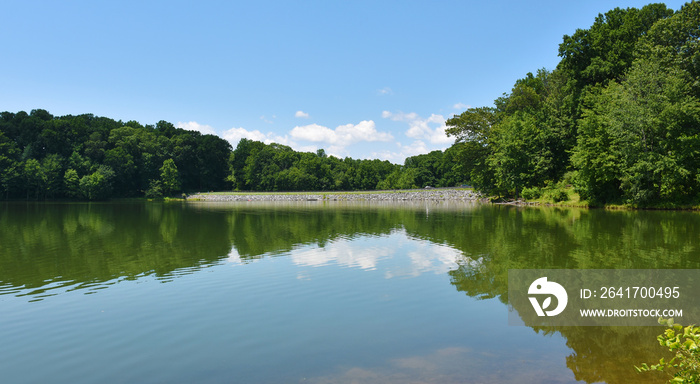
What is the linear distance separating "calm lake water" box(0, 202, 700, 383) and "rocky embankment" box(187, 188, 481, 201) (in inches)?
2320

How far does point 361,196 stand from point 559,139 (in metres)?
45.5

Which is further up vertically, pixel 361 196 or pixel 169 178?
pixel 169 178

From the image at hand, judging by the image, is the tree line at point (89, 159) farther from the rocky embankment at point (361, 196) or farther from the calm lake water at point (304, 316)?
the calm lake water at point (304, 316)

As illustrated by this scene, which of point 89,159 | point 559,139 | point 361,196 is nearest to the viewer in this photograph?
point 559,139

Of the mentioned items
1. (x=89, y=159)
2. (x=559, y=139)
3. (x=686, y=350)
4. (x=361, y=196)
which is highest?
(x=89, y=159)

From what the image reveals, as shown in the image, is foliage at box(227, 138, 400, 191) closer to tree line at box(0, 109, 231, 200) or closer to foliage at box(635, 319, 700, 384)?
tree line at box(0, 109, 231, 200)

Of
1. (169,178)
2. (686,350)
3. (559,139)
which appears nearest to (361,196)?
(559,139)

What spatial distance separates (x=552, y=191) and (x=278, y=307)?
50.1 m

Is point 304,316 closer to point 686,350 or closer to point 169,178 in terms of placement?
point 686,350

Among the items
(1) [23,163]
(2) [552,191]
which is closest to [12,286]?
(2) [552,191]

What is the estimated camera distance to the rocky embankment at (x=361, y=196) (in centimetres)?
7762

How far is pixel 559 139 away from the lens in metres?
54.1

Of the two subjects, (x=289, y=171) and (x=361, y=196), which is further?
(x=289, y=171)

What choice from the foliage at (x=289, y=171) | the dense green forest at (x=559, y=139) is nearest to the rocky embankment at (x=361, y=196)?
the dense green forest at (x=559, y=139)
